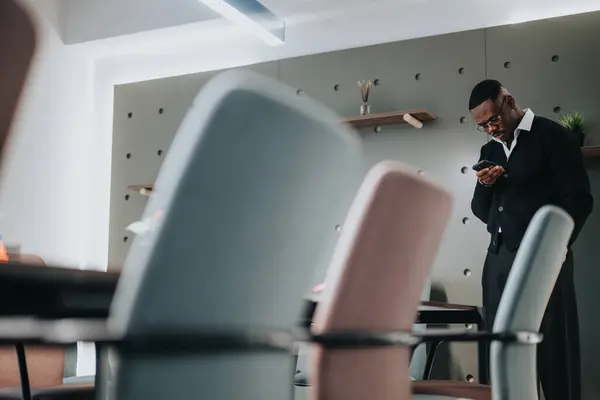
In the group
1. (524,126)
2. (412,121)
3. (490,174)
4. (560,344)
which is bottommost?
(560,344)

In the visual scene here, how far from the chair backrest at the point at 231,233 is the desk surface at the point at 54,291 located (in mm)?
546

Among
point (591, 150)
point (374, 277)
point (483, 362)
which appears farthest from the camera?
point (591, 150)

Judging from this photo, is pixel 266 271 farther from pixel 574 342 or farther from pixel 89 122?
pixel 89 122

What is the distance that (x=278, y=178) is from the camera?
87 cm

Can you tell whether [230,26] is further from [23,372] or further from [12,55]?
[12,55]

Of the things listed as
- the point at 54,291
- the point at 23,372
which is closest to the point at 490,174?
the point at 23,372

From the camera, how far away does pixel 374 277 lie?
109 cm

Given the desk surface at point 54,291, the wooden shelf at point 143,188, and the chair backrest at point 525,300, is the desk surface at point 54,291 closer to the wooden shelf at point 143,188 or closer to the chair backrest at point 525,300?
the chair backrest at point 525,300

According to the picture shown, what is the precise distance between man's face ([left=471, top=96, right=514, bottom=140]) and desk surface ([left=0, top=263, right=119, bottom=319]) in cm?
236

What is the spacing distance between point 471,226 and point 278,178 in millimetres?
3824

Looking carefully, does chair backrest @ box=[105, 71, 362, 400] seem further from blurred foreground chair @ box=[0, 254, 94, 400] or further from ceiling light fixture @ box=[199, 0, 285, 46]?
ceiling light fixture @ box=[199, 0, 285, 46]

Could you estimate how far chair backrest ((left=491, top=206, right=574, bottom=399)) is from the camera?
1.45 m

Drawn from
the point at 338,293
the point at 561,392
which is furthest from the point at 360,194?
the point at 561,392

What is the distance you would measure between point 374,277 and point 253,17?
3663 mm
